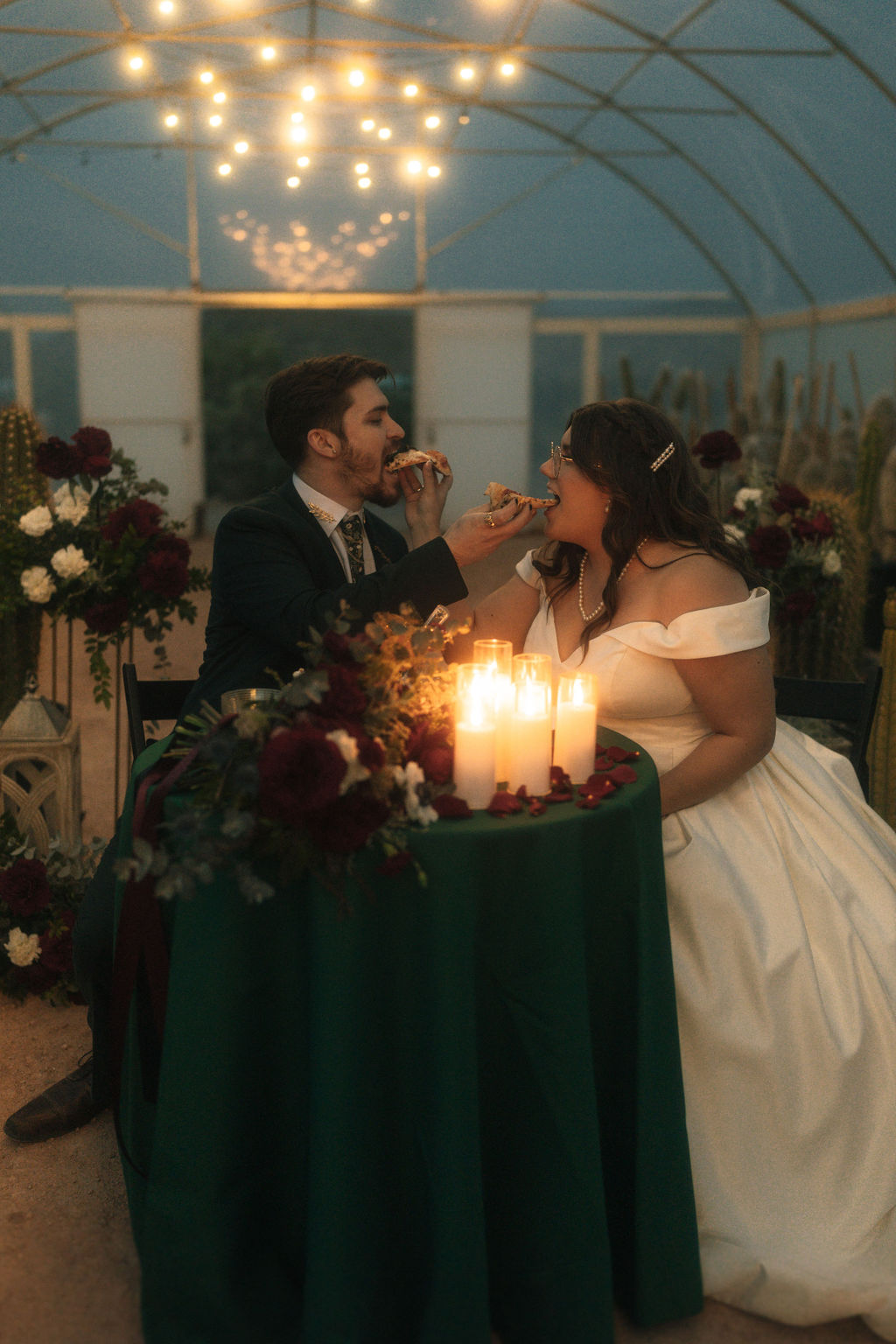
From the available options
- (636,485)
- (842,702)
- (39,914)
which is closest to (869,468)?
(842,702)

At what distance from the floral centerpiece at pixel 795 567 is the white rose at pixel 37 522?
2.32 metres

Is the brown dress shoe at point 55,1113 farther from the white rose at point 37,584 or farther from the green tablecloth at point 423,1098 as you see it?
the white rose at point 37,584

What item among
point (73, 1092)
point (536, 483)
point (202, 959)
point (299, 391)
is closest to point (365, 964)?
point (202, 959)

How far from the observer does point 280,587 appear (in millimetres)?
2697

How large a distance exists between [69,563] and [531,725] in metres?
1.92

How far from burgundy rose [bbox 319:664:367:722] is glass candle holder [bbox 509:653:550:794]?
328 mm

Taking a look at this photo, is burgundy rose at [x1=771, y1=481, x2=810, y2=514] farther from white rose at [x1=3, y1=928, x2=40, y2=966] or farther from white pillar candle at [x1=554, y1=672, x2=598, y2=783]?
white rose at [x1=3, y1=928, x2=40, y2=966]

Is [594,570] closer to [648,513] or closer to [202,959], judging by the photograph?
[648,513]

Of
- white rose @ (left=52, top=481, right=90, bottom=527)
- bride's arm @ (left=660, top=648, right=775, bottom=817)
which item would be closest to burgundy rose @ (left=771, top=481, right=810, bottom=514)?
bride's arm @ (left=660, top=648, right=775, bottom=817)

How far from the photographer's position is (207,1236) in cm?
187

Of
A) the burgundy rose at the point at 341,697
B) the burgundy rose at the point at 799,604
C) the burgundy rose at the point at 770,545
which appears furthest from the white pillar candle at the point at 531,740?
the burgundy rose at the point at 799,604

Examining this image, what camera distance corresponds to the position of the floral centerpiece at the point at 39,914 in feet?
10.7

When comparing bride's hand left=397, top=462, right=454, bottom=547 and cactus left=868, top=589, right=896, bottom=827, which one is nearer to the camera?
bride's hand left=397, top=462, right=454, bottom=547

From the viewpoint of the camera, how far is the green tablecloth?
1.79m
